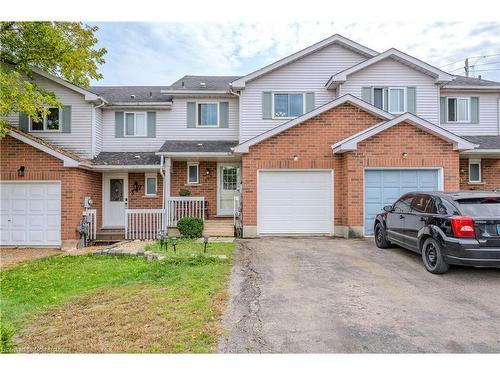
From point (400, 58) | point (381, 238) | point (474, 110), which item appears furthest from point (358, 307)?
point (474, 110)

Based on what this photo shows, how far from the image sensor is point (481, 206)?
6.24m

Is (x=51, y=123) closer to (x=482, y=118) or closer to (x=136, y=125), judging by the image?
(x=136, y=125)

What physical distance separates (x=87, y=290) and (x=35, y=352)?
8.24 feet

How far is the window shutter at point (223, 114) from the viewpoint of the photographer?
15148mm

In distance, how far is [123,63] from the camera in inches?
663

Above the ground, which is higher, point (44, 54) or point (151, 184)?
point (44, 54)

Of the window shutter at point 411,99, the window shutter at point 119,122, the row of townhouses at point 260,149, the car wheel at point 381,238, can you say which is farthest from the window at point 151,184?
the window shutter at point 411,99

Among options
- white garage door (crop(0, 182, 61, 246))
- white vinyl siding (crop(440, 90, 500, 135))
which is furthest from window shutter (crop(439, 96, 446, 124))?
white garage door (crop(0, 182, 61, 246))

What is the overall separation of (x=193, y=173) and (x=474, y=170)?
14.0 meters

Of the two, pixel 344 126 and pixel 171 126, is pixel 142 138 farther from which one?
pixel 344 126

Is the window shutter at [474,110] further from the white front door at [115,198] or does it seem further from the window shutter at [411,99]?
the white front door at [115,198]

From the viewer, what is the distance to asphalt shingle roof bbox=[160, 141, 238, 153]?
13.5 metres

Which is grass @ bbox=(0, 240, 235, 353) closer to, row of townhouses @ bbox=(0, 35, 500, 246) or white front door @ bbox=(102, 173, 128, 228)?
row of townhouses @ bbox=(0, 35, 500, 246)

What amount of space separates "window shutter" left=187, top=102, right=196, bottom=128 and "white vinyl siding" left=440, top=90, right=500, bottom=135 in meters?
12.7
